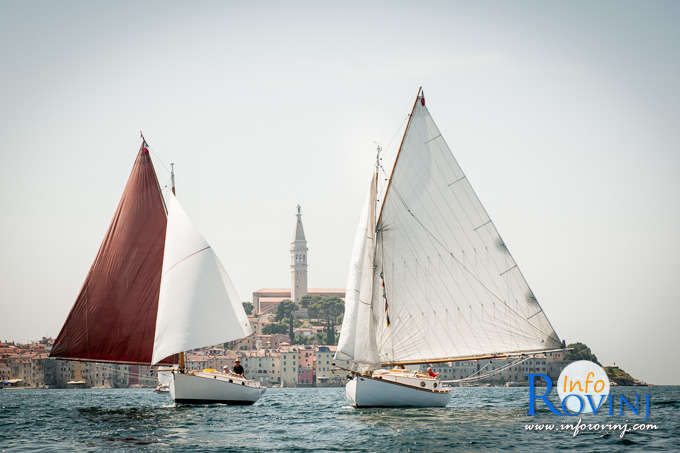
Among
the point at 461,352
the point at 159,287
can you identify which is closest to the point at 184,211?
the point at 159,287

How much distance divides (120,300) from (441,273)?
54.4 ft

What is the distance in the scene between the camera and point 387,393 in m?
38.5

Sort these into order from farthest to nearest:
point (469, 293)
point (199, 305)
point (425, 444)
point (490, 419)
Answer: point (199, 305), point (469, 293), point (490, 419), point (425, 444)

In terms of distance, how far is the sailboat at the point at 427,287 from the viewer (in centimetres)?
3778

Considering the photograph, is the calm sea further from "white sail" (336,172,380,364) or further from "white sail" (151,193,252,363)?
"white sail" (151,193,252,363)

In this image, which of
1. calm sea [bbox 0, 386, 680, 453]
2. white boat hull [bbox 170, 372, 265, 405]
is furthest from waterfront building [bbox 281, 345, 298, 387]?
calm sea [bbox 0, 386, 680, 453]

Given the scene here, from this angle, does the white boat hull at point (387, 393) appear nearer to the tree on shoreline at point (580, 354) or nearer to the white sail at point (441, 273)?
the white sail at point (441, 273)

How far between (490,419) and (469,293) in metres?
5.69

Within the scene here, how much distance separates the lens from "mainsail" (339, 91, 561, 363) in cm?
3769

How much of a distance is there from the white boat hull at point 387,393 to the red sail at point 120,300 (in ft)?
37.6

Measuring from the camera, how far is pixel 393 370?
3997cm

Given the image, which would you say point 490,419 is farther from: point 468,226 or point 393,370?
point 468,226

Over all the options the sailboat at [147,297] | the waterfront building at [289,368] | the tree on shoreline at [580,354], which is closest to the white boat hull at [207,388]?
the sailboat at [147,297]

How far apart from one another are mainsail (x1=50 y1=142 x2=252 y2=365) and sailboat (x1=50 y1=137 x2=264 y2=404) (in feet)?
0.16
